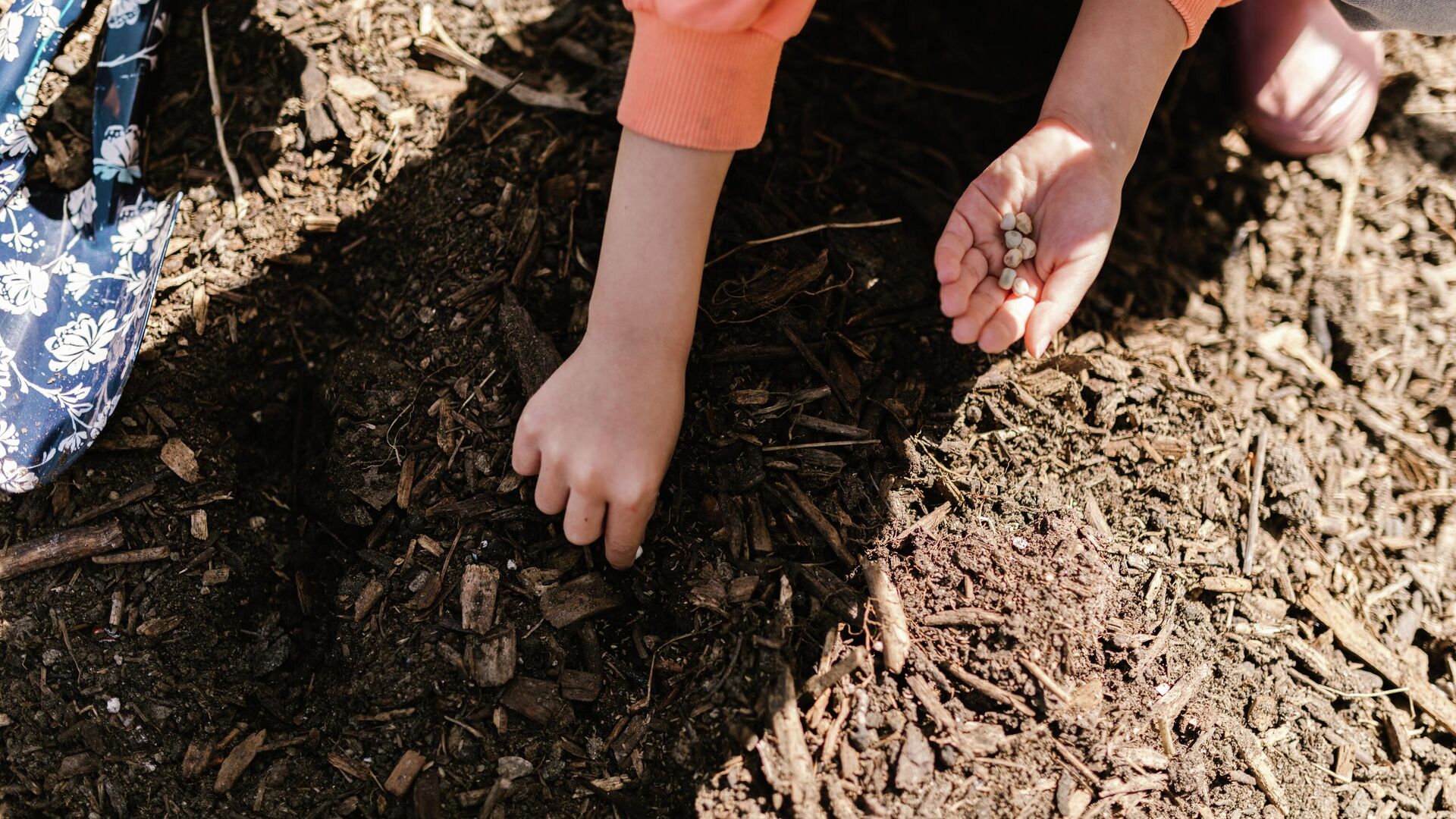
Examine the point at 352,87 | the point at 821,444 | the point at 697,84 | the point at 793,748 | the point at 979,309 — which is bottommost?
the point at 793,748

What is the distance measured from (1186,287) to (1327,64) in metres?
0.64

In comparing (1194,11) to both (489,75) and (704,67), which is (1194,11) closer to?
(704,67)

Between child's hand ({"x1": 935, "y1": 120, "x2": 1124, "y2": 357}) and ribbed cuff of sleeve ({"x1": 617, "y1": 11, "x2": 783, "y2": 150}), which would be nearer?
ribbed cuff of sleeve ({"x1": 617, "y1": 11, "x2": 783, "y2": 150})

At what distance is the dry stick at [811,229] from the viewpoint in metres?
1.75

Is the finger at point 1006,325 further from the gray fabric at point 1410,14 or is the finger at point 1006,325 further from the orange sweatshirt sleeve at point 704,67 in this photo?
the gray fabric at point 1410,14

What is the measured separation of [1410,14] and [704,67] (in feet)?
4.76

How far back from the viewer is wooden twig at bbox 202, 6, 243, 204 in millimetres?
1898

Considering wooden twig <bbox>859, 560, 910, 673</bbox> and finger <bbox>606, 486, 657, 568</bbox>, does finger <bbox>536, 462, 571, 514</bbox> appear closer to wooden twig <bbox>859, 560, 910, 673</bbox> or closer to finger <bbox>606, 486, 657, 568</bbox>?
finger <bbox>606, 486, 657, 568</bbox>

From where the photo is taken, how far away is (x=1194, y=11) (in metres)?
1.63

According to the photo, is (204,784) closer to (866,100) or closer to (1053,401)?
(1053,401)

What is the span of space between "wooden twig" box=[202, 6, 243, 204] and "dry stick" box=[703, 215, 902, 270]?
3.31 feet

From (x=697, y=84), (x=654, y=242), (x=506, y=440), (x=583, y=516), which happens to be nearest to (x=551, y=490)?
(x=583, y=516)

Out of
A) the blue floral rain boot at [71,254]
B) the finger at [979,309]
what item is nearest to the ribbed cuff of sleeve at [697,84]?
the finger at [979,309]

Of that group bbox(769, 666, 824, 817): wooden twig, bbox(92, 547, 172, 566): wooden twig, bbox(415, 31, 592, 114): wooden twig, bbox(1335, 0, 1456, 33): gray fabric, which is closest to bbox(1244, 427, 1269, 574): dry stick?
bbox(1335, 0, 1456, 33): gray fabric
